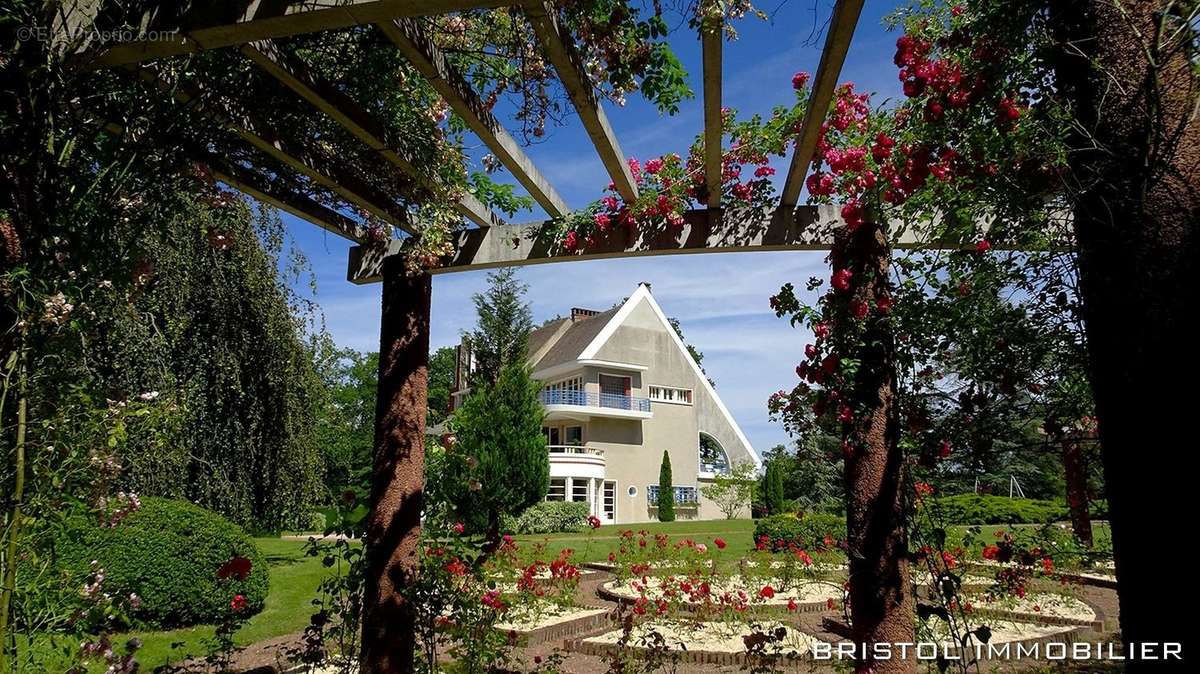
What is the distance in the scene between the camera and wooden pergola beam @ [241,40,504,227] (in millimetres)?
2486

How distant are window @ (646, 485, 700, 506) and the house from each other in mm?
38

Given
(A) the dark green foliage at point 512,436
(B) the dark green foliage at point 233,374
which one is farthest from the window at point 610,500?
(B) the dark green foliage at point 233,374

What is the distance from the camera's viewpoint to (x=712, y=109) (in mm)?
2896

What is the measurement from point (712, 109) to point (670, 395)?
2566cm

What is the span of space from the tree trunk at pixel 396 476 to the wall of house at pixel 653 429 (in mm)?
21973

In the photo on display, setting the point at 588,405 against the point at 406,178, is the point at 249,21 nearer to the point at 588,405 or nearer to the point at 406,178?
the point at 406,178

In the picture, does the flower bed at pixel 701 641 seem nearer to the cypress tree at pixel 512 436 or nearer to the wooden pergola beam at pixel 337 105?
the wooden pergola beam at pixel 337 105

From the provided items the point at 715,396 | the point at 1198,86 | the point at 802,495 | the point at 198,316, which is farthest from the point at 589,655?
the point at 715,396

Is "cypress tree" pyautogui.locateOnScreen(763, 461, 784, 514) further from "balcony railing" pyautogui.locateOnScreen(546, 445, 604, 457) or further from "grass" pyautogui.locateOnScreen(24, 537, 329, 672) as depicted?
"grass" pyautogui.locateOnScreen(24, 537, 329, 672)

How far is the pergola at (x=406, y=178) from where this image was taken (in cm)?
204

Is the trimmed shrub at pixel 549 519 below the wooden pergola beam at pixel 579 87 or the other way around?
below

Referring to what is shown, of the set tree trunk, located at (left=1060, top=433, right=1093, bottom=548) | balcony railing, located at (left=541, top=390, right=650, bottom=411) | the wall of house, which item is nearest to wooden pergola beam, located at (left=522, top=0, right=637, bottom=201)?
tree trunk, located at (left=1060, top=433, right=1093, bottom=548)

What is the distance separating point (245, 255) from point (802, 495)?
20.8 m

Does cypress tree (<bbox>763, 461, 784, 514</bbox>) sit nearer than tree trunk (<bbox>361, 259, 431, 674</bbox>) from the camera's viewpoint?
No
